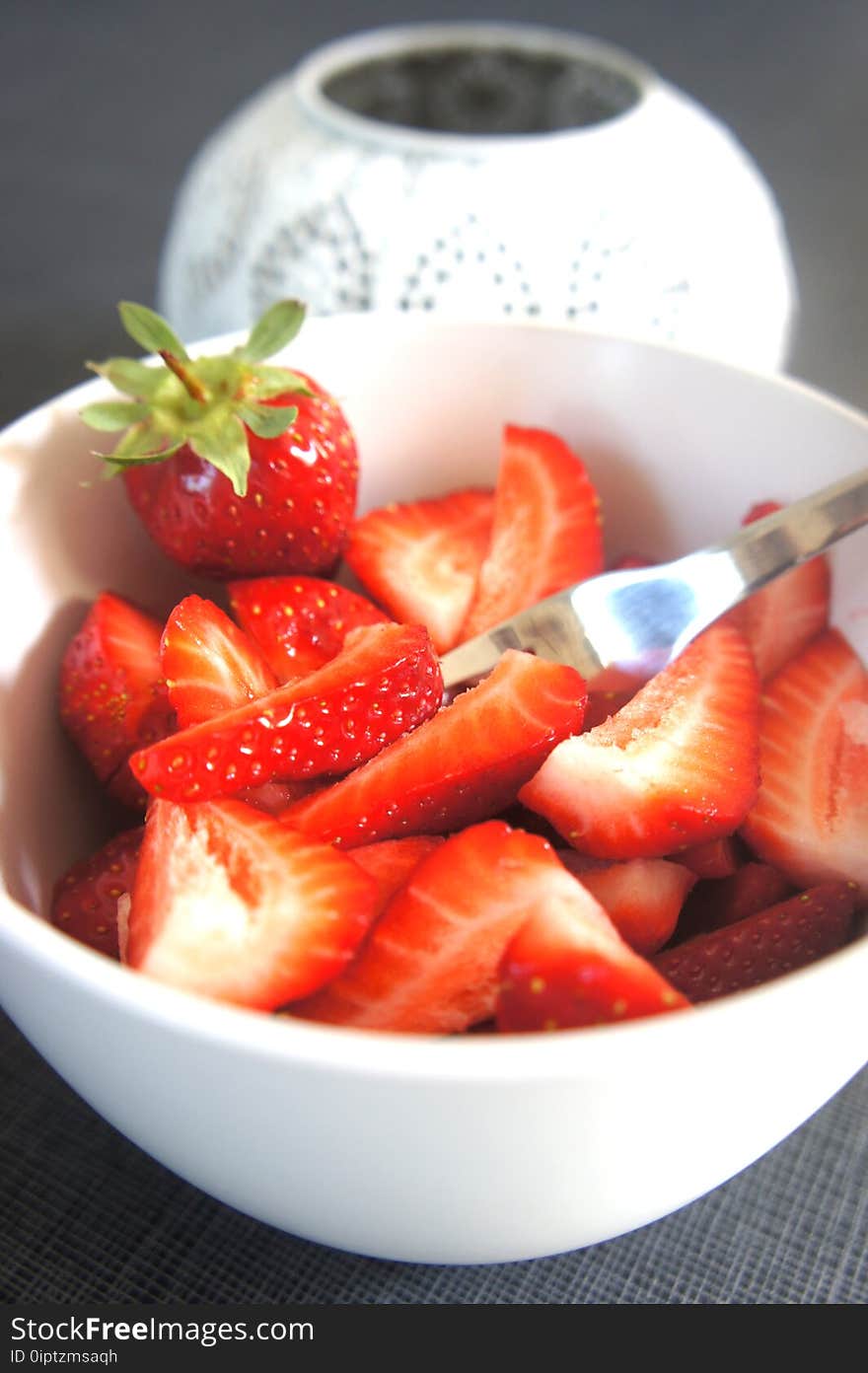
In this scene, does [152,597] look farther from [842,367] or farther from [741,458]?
[842,367]

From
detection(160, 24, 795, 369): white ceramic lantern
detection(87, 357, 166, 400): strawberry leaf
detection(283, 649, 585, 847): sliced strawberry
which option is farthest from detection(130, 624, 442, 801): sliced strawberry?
detection(160, 24, 795, 369): white ceramic lantern

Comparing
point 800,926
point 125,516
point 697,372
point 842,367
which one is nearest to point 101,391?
point 125,516

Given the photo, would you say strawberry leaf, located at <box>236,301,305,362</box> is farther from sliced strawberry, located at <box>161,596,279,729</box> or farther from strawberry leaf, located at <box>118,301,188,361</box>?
sliced strawberry, located at <box>161,596,279,729</box>

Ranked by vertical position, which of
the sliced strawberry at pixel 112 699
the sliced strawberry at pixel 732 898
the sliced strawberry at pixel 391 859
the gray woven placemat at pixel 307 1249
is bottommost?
the gray woven placemat at pixel 307 1249

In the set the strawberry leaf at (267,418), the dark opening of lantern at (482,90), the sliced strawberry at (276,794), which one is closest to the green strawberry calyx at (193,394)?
the strawberry leaf at (267,418)

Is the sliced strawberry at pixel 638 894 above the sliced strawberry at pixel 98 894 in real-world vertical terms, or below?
below

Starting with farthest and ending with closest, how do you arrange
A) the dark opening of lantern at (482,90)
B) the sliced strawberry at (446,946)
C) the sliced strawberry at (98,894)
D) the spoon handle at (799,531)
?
the dark opening of lantern at (482,90) → the spoon handle at (799,531) → the sliced strawberry at (98,894) → the sliced strawberry at (446,946)

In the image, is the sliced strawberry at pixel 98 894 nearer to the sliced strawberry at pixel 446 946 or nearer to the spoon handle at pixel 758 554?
the sliced strawberry at pixel 446 946
